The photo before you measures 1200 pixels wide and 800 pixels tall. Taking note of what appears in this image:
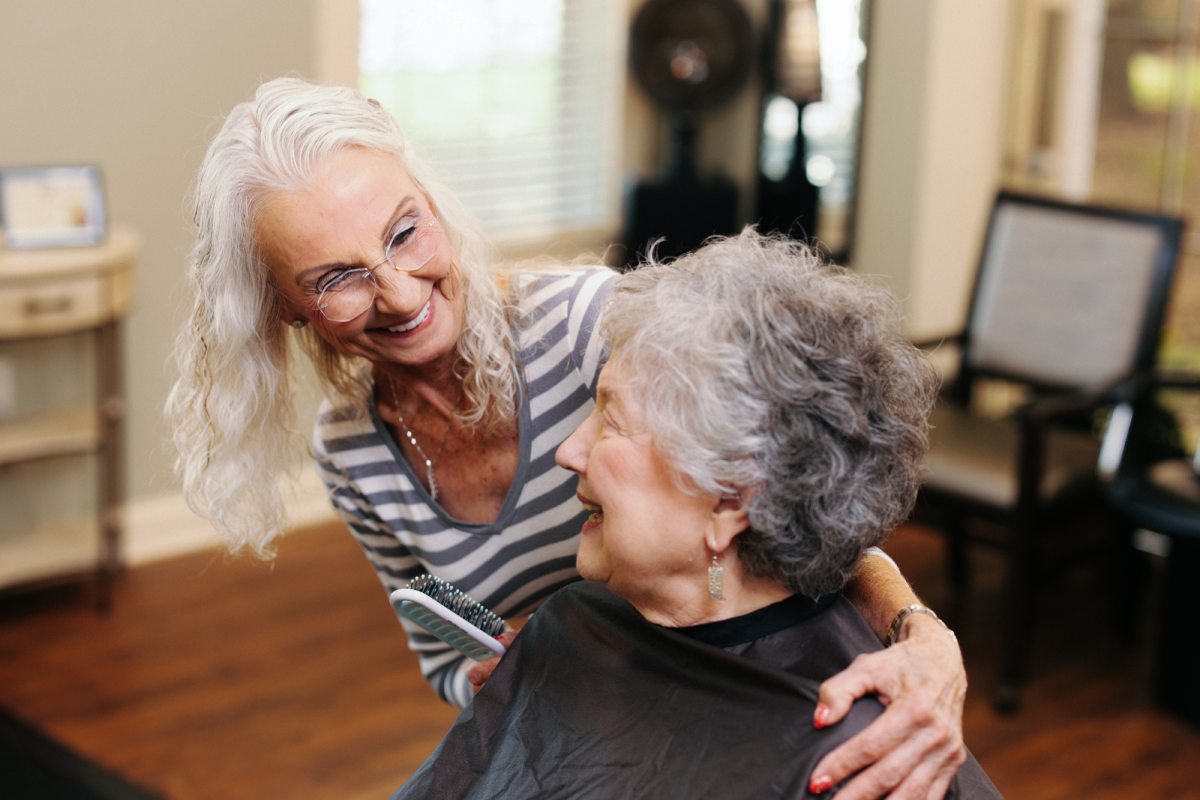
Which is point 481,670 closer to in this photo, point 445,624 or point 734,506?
point 445,624

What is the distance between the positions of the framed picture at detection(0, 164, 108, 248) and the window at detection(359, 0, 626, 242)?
110 cm

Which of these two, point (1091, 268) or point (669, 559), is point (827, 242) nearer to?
point (1091, 268)

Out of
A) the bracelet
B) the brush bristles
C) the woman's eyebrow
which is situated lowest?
the brush bristles

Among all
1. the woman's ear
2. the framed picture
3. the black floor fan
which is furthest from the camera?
the black floor fan

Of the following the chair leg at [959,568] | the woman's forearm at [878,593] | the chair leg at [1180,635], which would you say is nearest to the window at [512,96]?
the chair leg at [959,568]

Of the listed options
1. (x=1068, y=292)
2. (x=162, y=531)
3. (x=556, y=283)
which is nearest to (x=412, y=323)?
(x=556, y=283)

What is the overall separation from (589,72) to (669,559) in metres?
3.99

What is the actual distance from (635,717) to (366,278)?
54cm

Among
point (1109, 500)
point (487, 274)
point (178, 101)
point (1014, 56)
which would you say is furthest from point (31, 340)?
point (1014, 56)

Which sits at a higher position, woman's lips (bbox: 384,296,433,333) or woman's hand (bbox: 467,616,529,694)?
woman's lips (bbox: 384,296,433,333)

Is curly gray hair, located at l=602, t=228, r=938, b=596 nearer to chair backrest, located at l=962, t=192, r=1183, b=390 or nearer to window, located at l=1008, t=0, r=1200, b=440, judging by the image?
chair backrest, located at l=962, t=192, r=1183, b=390

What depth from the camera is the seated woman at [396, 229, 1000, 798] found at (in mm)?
1232

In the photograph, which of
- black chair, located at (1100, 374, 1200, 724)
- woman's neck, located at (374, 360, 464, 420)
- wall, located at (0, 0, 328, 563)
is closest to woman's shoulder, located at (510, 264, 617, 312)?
woman's neck, located at (374, 360, 464, 420)

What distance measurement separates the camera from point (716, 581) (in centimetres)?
132
